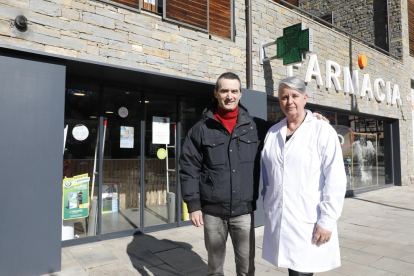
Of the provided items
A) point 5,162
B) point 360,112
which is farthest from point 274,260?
point 360,112

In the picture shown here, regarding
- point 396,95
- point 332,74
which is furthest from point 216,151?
point 396,95

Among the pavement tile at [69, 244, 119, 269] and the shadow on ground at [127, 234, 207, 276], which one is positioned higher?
the pavement tile at [69, 244, 119, 269]

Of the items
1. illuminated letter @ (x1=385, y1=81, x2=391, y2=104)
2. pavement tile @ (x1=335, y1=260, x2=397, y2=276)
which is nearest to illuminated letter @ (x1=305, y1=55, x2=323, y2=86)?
illuminated letter @ (x1=385, y1=81, x2=391, y2=104)

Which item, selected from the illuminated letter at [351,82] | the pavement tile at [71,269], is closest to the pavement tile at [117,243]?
the pavement tile at [71,269]

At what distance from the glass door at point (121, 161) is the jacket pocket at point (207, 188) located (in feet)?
10.1

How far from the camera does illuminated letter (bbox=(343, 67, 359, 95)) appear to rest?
836 cm

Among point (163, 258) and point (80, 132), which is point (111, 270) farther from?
point (80, 132)

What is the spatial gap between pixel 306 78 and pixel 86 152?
516 centimetres

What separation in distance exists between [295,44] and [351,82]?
12.4 ft

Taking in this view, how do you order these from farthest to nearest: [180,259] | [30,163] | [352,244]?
[352,244] < [180,259] < [30,163]

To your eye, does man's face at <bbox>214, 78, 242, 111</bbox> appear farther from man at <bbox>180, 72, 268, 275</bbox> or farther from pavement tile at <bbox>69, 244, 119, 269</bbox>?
pavement tile at <bbox>69, 244, 119, 269</bbox>

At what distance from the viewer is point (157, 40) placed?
15.3 feet

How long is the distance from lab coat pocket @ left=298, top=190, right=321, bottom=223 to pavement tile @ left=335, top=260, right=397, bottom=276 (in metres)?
2.09

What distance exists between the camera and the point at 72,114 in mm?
4602
